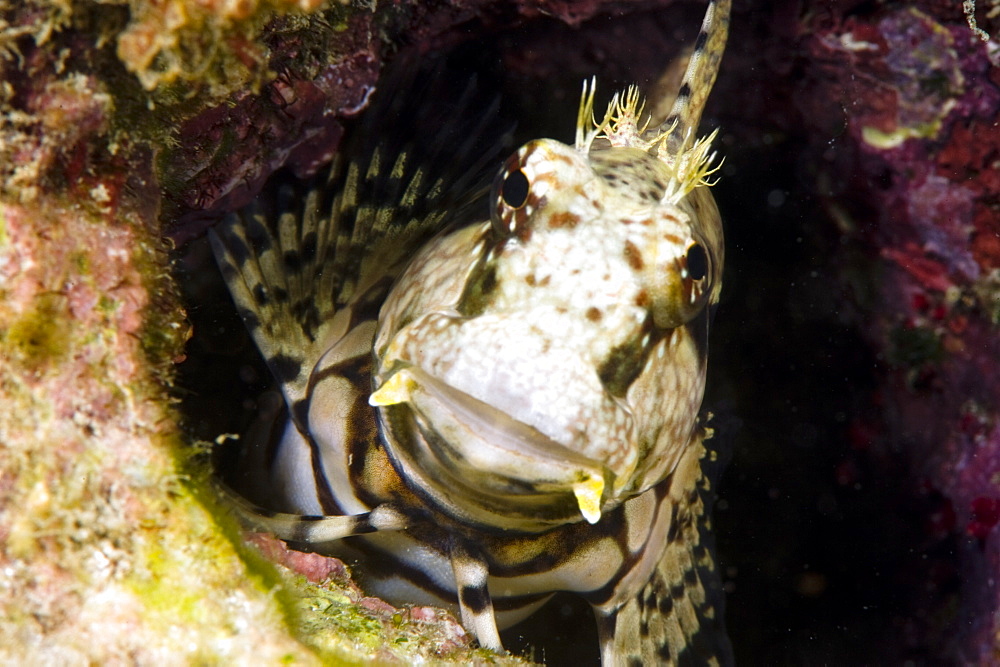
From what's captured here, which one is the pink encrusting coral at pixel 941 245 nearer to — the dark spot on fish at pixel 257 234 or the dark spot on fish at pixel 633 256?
the dark spot on fish at pixel 633 256

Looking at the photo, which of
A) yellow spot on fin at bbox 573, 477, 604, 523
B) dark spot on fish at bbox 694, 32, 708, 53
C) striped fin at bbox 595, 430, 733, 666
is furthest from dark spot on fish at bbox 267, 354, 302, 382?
dark spot on fish at bbox 694, 32, 708, 53

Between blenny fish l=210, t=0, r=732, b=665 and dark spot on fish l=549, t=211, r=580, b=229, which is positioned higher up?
dark spot on fish l=549, t=211, r=580, b=229

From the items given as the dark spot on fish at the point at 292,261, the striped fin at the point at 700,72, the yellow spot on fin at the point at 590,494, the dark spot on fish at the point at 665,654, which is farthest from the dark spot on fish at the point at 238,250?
the dark spot on fish at the point at 665,654

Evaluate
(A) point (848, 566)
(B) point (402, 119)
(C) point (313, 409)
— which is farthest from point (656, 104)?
(A) point (848, 566)

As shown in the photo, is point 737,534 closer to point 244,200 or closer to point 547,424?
point 547,424

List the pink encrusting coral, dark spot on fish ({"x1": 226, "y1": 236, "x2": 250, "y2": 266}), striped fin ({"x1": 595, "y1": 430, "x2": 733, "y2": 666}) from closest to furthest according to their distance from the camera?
dark spot on fish ({"x1": 226, "y1": 236, "x2": 250, "y2": 266})
the pink encrusting coral
striped fin ({"x1": 595, "y1": 430, "x2": 733, "y2": 666})

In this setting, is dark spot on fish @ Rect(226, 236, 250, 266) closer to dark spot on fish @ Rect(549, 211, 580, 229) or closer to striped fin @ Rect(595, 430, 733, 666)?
dark spot on fish @ Rect(549, 211, 580, 229)
